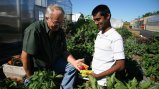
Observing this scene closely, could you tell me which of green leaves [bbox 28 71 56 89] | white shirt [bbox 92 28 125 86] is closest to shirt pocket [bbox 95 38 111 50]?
white shirt [bbox 92 28 125 86]

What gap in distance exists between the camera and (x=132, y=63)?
7.24 meters

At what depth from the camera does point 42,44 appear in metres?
3.93

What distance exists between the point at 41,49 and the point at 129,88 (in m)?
2.28

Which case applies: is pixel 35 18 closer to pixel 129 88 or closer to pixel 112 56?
pixel 112 56

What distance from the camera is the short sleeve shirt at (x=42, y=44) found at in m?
3.70

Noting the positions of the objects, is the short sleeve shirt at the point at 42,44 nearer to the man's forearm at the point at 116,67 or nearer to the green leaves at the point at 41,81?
the green leaves at the point at 41,81

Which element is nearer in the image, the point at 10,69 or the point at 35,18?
the point at 10,69

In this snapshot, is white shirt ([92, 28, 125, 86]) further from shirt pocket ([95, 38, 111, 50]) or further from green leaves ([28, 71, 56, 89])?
green leaves ([28, 71, 56, 89])

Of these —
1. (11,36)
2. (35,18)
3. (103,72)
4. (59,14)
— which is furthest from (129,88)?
(35,18)

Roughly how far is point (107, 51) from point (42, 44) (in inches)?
45.6

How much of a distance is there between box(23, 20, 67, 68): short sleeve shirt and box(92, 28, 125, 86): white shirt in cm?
89

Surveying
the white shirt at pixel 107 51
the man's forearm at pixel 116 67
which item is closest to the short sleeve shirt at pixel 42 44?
the white shirt at pixel 107 51

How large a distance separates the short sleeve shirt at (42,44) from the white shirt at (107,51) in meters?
0.89

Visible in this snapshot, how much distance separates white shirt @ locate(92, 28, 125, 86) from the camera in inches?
127
